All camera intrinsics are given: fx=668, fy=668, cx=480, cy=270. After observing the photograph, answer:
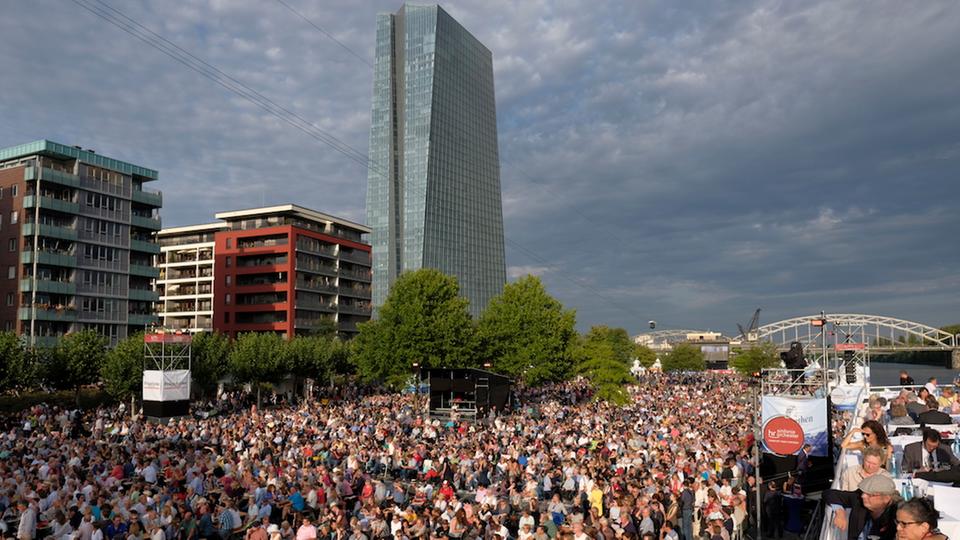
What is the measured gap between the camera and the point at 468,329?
5509 cm

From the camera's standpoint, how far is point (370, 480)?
64.3ft

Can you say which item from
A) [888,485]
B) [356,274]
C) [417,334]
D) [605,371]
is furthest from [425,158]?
[888,485]

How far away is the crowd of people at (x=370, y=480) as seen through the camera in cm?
1459

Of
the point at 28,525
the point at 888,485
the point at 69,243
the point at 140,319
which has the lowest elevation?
the point at 28,525

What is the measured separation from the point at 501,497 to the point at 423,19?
16105 centimetres

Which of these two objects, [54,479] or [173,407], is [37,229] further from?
[54,479]

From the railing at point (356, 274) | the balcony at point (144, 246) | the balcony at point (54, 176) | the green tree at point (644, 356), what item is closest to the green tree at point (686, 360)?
the green tree at point (644, 356)

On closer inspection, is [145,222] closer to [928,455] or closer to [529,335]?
[529,335]

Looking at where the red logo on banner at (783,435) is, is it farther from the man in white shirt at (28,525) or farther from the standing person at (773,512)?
the man in white shirt at (28,525)

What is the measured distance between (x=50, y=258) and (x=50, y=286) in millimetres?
2439

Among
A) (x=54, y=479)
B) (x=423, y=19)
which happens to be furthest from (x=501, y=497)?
(x=423, y=19)

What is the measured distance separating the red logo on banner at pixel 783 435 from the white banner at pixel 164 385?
29925mm

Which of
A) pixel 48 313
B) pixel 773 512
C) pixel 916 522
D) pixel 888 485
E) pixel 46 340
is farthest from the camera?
pixel 48 313

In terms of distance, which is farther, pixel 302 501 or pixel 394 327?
pixel 394 327
